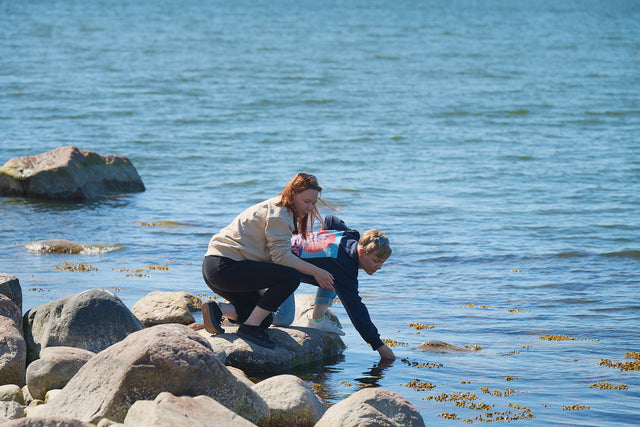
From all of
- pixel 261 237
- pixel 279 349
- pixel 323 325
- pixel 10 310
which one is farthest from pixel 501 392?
pixel 10 310

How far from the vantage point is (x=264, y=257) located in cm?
709

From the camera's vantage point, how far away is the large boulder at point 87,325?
6902mm

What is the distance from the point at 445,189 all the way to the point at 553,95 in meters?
16.1

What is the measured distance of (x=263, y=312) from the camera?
716 centimetres

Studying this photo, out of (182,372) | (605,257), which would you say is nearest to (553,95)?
(605,257)

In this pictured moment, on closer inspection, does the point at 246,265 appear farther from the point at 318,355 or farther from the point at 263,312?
the point at 318,355

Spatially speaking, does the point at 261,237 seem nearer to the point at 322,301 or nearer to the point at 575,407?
the point at 322,301

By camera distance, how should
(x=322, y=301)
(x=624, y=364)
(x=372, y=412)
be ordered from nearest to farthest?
(x=372, y=412) → (x=624, y=364) → (x=322, y=301)

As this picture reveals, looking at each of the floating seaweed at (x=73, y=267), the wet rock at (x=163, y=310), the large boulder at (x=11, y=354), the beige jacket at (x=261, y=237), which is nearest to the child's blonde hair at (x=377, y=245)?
the beige jacket at (x=261, y=237)

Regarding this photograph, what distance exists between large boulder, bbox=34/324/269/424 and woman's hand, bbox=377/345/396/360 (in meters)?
1.94

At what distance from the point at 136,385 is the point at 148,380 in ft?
0.27

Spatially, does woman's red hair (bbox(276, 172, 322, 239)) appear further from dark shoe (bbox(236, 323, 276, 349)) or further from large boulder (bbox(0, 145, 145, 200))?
large boulder (bbox(0, 145, 145, 200))

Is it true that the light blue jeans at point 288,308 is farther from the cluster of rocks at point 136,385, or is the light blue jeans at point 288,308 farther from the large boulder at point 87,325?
the large boulder at point 87,325


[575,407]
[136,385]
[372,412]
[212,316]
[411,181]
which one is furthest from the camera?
[411,181]
